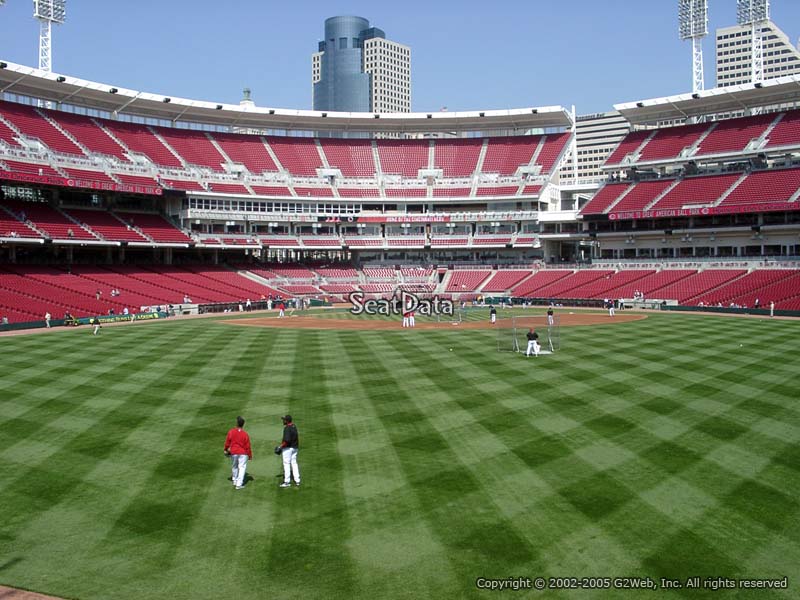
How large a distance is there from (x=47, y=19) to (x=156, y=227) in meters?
27.5

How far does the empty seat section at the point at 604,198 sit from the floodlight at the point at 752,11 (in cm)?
2828

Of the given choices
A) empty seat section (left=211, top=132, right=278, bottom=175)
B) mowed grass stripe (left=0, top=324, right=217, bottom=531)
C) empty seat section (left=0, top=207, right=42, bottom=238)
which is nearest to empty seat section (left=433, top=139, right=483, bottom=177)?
empty seat section (left=211, top=132, right=278, bottom=175)

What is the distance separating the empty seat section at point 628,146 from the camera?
86.9 metres

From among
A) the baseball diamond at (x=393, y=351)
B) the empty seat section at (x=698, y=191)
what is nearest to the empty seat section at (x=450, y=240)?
the baseball diamond at (x=393, y=351)

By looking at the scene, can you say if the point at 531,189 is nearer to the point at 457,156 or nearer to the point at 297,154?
the point at 457,156

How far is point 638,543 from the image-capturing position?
436 inches

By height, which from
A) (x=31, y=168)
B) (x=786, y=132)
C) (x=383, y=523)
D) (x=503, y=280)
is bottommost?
(x=383, y=523)

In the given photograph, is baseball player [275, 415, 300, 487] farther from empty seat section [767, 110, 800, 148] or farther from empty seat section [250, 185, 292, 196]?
empty seat section [767, 110, 800, 148]

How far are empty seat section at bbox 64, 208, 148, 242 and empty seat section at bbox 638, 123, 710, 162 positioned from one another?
64.4 metres

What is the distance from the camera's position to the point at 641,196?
80812 mm

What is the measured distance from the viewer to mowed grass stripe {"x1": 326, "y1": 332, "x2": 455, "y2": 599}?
1000 centimetres

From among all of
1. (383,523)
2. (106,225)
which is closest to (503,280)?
(106,225)

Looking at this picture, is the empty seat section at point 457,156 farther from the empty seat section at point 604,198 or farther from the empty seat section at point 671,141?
the empty seat section at point 671,141

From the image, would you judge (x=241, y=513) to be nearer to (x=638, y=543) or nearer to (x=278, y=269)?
(x=638, y=543)
